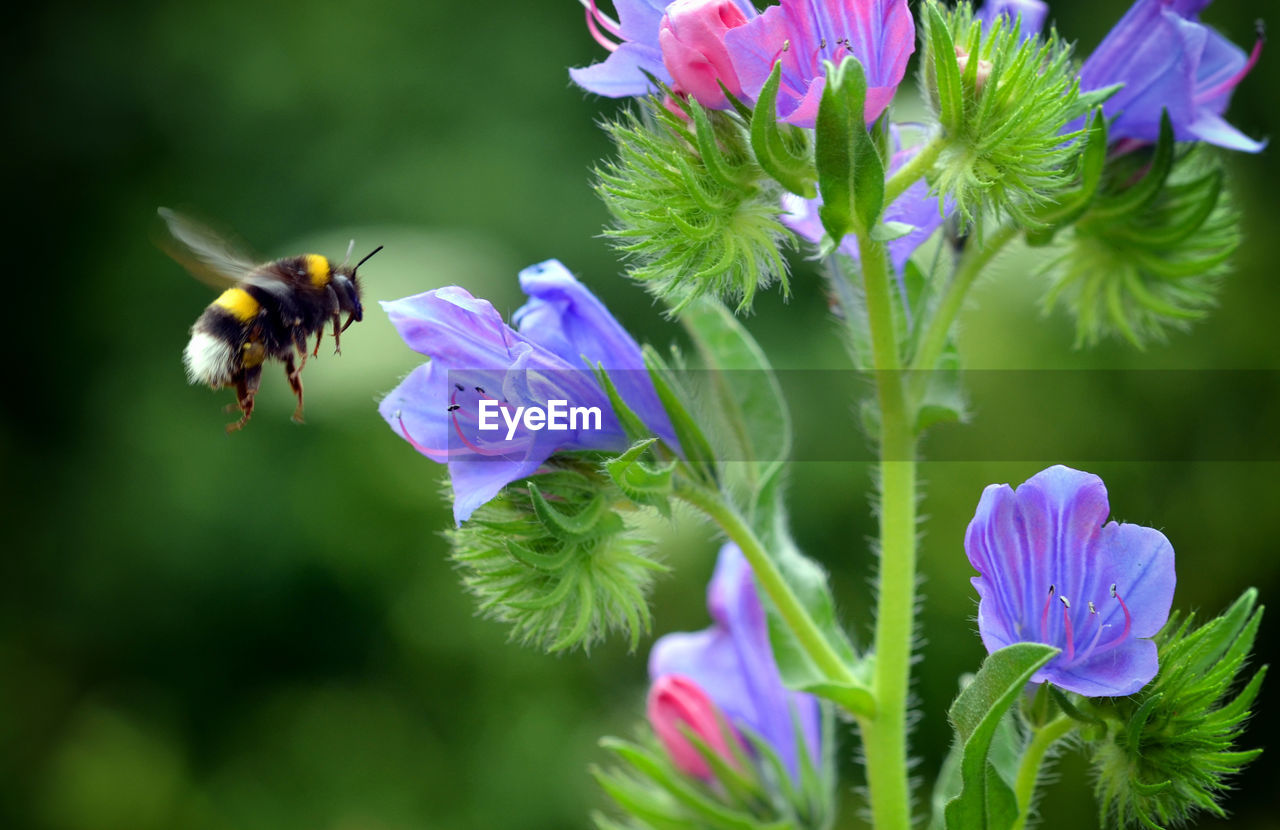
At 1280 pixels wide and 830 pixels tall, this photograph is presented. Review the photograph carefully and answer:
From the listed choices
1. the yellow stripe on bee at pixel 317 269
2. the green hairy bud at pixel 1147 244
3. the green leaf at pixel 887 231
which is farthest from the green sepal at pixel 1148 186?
the yellow stripe on bee at pixel 317 269

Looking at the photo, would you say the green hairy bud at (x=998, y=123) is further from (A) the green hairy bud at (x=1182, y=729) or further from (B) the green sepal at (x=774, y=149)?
(A) the green hairy bud at (x=1182, y=729)

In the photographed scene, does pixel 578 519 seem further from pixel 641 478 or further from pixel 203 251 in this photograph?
pixel 203 251

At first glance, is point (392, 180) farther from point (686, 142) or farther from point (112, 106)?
point (686, 142)

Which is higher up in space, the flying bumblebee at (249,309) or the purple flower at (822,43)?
the purple flower at (822,43)

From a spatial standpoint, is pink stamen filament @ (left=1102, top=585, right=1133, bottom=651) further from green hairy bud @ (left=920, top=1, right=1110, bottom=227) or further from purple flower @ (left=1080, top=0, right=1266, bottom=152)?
purple flower @ (left=1080, top=0, right=1266, bottom=152)

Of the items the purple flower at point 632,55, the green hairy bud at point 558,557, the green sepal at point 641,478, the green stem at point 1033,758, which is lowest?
the green stem at point 1033,758

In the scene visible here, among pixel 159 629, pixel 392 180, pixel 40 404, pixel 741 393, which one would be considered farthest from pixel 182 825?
pixel 741 393
